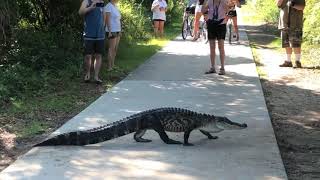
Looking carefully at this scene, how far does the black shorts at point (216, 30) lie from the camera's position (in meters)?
11.6

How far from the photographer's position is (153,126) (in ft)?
21.5

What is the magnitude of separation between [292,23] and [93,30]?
438 centimetres

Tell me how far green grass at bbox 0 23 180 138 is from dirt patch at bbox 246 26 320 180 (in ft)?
9.42

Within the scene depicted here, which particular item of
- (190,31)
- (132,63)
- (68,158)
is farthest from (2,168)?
(190,31)

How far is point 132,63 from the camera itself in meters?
13.6

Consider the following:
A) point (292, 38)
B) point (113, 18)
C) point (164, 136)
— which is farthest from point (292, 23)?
point (164, 136)

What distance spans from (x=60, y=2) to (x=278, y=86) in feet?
19.4

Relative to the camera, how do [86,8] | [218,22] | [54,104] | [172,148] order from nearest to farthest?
1. [172,148]
2. [54,104]
3. [86,8]
4. [218,22]

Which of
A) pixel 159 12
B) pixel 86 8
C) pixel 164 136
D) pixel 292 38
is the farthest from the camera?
pixel 159 12

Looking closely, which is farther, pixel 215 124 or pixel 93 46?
pixel 93 46

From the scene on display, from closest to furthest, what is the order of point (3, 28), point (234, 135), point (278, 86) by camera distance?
1. point (234, 135)
2. point (278, 86)
3. point (3, 28)

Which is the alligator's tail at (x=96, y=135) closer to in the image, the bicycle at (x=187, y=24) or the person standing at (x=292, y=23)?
the person standing at (x=292, y=23)

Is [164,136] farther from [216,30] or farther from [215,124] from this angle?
[216,30]

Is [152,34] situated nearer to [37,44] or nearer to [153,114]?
[37,44]
